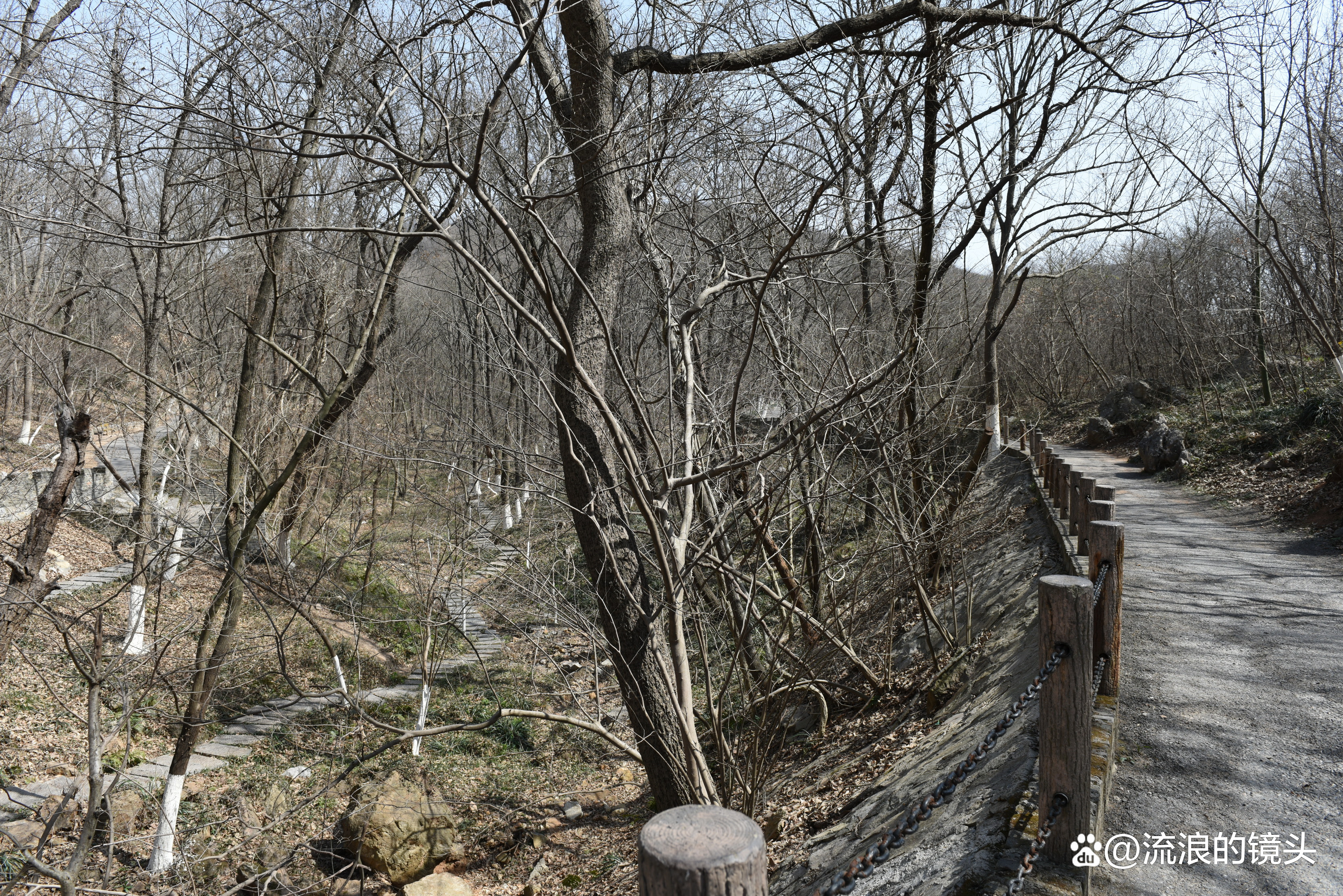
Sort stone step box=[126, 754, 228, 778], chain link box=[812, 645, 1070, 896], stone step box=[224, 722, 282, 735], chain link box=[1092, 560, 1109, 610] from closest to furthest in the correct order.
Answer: chain link box=[812, 645, 1070, 896] < chain link box=[1092, 560, 1109, 610] < stone step box=[126, 754, 228, 778] < stone step box=[224, 722, 282, 735]

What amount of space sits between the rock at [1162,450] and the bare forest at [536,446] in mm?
2532

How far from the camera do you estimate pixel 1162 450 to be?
15.9 metres

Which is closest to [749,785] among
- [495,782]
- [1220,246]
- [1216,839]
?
[1216,839]

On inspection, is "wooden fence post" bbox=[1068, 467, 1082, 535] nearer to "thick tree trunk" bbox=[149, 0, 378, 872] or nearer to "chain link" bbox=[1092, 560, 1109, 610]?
"chain link" bbox=[1092, 560, 1109, 610]

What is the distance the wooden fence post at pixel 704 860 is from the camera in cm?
131

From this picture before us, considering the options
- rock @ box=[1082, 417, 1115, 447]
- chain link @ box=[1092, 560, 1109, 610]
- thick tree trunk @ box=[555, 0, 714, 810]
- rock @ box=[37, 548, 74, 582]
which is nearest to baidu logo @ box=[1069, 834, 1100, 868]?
chain link @ box=[1092, 560, 1109, 610]

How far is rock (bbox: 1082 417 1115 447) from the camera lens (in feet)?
70.6

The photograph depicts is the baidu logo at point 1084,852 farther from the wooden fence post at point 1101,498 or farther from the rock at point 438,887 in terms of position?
the rock at point 438,887

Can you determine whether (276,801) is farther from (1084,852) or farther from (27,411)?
(27,411)

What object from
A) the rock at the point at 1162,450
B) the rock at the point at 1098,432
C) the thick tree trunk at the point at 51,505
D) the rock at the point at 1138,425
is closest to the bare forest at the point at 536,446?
the thick tree trunk at the point at 51,505

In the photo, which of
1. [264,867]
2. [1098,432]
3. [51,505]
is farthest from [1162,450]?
[51,505]

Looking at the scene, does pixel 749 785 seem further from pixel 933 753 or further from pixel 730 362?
pixel 730 362

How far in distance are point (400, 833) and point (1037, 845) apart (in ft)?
19.8

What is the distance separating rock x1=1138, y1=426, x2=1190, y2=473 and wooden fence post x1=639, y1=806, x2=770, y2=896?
16.8 meters
